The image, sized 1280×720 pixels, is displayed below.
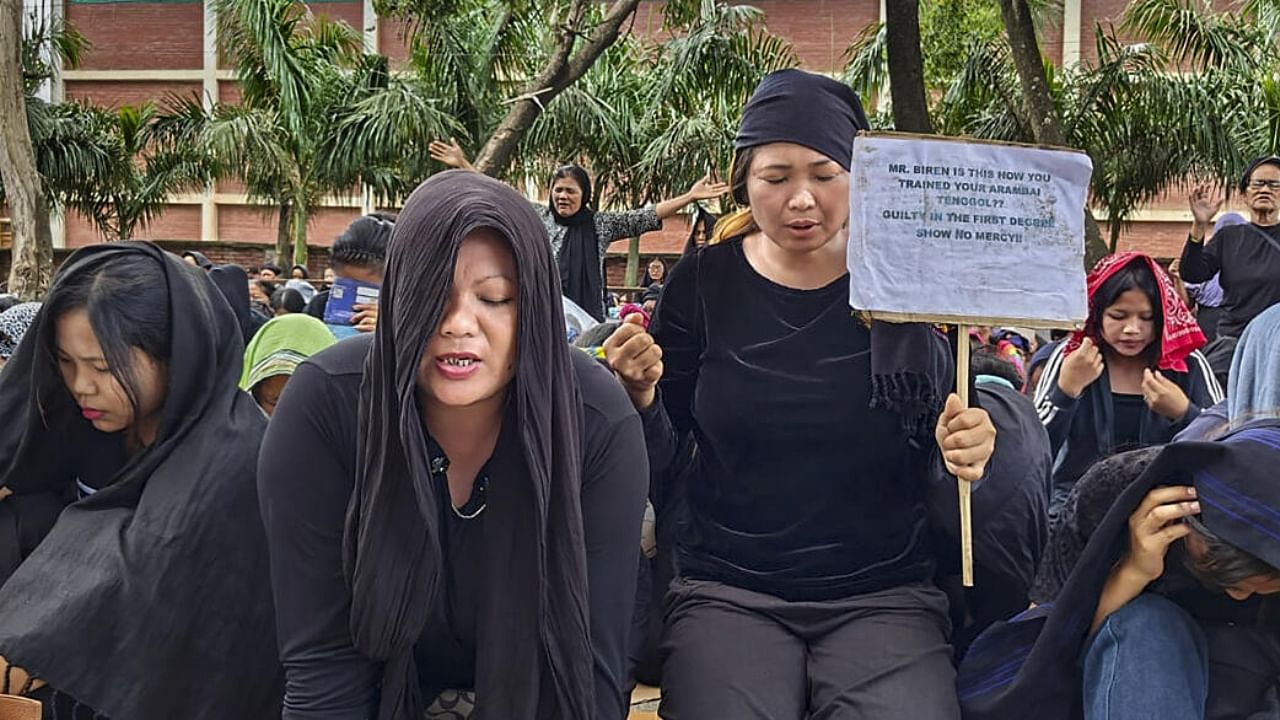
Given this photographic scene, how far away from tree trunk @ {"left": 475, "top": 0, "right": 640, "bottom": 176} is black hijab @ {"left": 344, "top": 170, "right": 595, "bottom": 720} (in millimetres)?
5004

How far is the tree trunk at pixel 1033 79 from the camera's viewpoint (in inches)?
308

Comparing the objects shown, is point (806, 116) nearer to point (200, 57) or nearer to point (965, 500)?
point (965, 500)

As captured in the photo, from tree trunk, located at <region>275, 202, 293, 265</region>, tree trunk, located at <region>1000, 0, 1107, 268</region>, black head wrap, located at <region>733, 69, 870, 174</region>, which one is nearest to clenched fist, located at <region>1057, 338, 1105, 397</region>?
black head wrap, located at <region>733, 69, 870, 174</region>

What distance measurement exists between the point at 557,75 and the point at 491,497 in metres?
5.54

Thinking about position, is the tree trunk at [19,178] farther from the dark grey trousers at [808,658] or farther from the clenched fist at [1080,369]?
the dark grey trousers at [808,658]

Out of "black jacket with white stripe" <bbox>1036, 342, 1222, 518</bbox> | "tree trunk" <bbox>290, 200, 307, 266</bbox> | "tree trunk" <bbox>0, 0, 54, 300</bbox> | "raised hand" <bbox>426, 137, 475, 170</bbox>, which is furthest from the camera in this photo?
"tree trunk" <bbox>290, 200, 307, 266</bbox>

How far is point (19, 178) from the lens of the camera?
976 cm

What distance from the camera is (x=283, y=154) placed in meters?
17.2

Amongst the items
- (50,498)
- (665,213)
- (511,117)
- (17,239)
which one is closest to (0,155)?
(17,239)

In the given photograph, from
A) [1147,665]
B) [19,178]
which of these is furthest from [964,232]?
[19,178]

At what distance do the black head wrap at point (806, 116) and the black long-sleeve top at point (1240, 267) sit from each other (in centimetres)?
446

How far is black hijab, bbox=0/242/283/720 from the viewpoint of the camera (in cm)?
248

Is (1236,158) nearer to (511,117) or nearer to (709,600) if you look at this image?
(511,117)

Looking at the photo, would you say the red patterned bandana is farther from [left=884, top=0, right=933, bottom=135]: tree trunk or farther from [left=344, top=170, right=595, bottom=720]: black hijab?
[left=344, top=170, right=595, bottom=720]: black hijab
